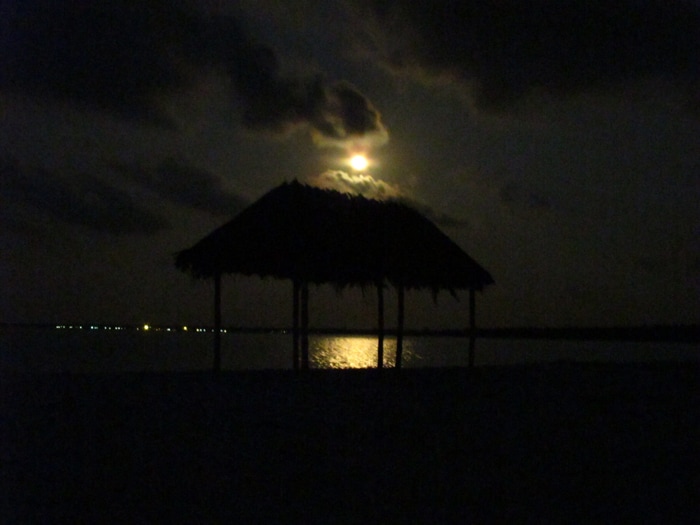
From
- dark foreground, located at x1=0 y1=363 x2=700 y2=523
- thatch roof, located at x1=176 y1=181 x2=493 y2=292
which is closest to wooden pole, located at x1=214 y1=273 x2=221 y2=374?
thatch roof, located at x1=176 y1=181 x2=493 y2=292

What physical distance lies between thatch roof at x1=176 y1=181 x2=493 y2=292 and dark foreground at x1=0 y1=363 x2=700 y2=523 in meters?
1.88

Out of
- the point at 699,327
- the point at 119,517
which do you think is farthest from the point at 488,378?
the point at 699,327

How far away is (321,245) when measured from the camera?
34.7 ft

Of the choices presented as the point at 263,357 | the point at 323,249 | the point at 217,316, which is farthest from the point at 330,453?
the point at 263,357

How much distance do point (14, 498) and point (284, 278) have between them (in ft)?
25.6

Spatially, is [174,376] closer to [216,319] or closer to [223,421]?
[216,319]

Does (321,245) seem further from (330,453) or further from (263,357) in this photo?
(263,357)

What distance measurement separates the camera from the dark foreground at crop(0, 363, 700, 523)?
14.7ft

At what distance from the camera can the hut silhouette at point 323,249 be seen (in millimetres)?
10484

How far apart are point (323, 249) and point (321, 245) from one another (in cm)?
7

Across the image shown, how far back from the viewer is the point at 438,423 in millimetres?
7801

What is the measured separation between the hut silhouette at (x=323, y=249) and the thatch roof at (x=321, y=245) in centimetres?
2

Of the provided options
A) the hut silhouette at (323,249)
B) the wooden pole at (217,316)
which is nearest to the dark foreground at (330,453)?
the wooden pole at (217,316)

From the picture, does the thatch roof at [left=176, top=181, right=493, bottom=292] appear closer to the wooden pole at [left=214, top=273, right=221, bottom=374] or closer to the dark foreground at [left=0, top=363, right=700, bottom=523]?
the wooden pole at [left=214, top=273, right=221, bottom=374]
